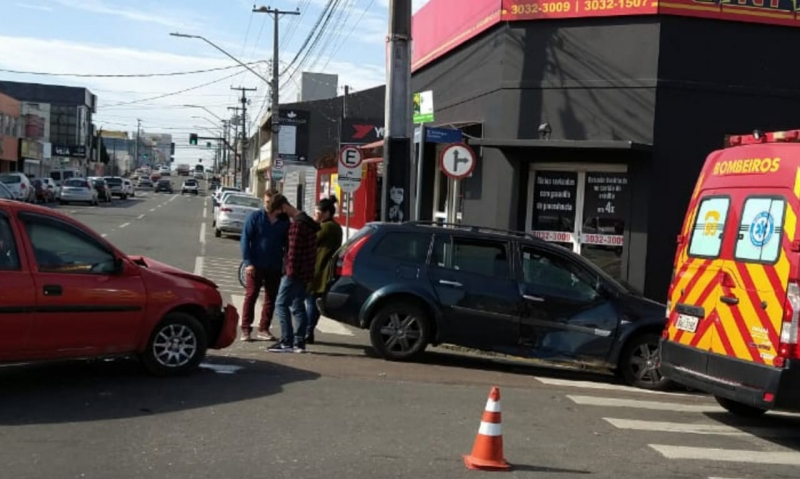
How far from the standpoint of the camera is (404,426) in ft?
21.8

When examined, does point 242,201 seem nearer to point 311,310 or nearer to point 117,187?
point 311,310

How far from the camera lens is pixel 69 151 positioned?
99688 millimetres

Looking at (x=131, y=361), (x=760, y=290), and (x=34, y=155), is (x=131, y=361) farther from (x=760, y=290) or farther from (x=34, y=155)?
(x=34, y=155)

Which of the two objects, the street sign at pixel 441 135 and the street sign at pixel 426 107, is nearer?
the street sign at pixel 441 135

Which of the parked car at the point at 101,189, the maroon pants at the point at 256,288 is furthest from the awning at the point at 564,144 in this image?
the parked car at the point at 101,189

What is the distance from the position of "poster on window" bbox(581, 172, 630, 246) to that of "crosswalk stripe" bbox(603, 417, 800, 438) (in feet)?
23.5

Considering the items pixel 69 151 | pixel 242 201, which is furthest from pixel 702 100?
pixel 69 151

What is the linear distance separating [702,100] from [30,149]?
Result: 6731 cm

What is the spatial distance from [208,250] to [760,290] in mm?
18712

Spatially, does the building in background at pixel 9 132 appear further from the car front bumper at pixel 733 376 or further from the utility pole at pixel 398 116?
the car front bumper at pixel 733 376

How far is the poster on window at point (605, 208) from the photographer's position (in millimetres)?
14406

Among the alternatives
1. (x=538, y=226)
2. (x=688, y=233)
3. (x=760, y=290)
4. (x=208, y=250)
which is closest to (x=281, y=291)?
(x=688, y=233)

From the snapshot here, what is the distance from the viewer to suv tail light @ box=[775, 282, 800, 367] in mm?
6270

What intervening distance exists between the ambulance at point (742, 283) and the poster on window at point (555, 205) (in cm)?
703
